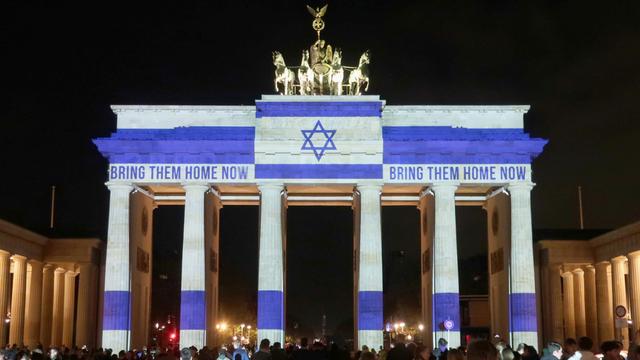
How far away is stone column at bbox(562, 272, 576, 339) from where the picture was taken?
76938mm

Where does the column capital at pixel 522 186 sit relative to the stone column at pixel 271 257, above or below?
above

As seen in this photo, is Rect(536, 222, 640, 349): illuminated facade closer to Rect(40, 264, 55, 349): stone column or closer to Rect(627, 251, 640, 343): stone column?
Rect(627, 251, 640, 343): stone column

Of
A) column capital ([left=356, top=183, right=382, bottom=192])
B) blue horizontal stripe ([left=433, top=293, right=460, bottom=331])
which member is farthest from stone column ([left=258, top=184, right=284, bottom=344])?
blue horizontal stripe ([left=433, top=293, right=460, bottom=331])

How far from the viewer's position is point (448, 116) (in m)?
61.0

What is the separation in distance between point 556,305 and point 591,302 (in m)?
4.27

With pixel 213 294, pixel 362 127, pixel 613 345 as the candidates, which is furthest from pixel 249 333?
pixel 613 345

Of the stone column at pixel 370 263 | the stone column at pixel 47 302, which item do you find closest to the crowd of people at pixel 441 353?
the stone column at pixel 370 263

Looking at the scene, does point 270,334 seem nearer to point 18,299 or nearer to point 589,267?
point 18,299

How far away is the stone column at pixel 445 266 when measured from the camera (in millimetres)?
58219

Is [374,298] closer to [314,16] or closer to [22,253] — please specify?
[314,16]

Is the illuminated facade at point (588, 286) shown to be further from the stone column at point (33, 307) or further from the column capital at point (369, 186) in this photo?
the stone column at point (33, 307)

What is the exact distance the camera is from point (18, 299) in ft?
218

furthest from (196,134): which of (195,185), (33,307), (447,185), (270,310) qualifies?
(33,307)

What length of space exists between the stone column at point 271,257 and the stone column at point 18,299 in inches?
703
